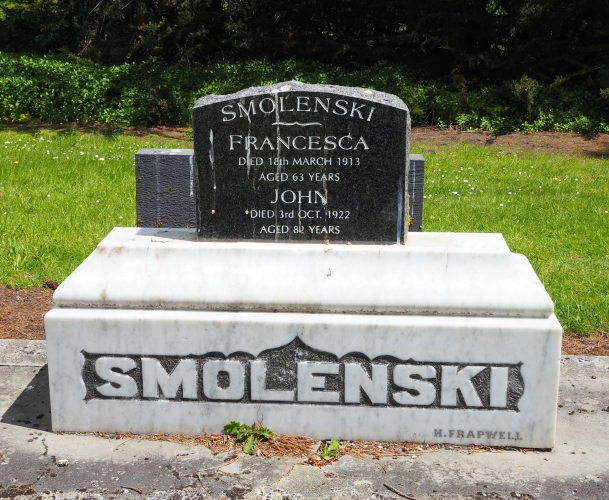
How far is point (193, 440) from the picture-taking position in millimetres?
3797

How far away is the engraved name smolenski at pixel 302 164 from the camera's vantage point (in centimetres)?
390

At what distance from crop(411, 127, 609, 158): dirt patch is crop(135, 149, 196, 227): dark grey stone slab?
8.40 metres

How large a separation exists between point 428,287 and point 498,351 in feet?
1.39

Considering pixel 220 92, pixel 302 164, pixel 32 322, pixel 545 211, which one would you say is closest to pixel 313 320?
pixel 302 164

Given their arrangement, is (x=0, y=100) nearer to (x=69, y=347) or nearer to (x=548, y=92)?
Result: (x=548, y=92)

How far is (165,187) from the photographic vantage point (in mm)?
6348

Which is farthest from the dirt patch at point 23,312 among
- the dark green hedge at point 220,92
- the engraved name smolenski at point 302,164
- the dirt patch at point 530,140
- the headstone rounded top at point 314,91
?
the dark green hedge at point 220,92

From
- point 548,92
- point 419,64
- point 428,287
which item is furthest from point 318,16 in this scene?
point 428,287

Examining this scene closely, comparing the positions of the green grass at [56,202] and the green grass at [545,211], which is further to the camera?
the green grass at [56,202]

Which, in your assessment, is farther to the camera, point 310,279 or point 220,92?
point 220,92

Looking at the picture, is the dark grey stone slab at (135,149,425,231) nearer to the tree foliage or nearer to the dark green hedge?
the dark green hedge

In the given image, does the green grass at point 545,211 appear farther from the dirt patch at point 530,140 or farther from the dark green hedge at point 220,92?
the dark green hedge at point 220,92

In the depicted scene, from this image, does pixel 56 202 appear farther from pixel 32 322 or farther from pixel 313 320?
pixel 313 320

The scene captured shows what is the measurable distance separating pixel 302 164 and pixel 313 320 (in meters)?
0.80
